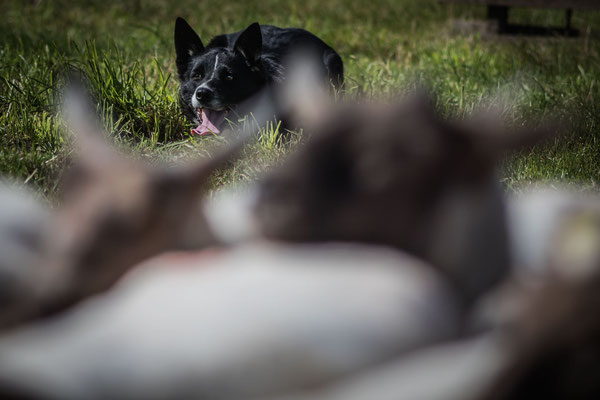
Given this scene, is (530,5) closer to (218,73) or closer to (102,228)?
(218,73)

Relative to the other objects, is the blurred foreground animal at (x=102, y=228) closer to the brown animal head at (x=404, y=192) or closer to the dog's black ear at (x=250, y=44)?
the brown animal head at (x=404, y=192)

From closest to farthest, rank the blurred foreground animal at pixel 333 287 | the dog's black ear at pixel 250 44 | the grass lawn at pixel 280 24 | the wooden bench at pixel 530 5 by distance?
1. the blurred foreground animal at pixel 333 287
2. the grass lawn at pixel 280 24
3. the dog's black ear at pixel 250 44
4. the wooden bench at pixel 530 5

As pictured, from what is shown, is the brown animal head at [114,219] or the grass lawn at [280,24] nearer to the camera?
the brown animal head at [114,219]

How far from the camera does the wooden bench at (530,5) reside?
4637 mm

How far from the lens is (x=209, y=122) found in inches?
104

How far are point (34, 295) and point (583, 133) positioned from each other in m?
2.21

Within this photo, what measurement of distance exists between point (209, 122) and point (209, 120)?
0.05 ft

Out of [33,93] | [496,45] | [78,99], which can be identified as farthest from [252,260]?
[496,45]

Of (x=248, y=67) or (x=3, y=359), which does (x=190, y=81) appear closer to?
(x=248, y=67)

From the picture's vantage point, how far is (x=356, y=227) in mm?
1066

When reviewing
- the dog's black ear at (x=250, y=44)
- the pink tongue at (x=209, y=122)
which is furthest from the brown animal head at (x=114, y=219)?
the dog's black ear at (x=250, y=44)

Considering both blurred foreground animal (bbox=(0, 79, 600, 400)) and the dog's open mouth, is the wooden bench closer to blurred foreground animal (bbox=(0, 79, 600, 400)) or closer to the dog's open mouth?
the dog's open mouth

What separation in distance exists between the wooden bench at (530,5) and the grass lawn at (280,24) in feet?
0.82

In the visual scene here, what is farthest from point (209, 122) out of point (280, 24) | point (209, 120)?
point (280, 24)
